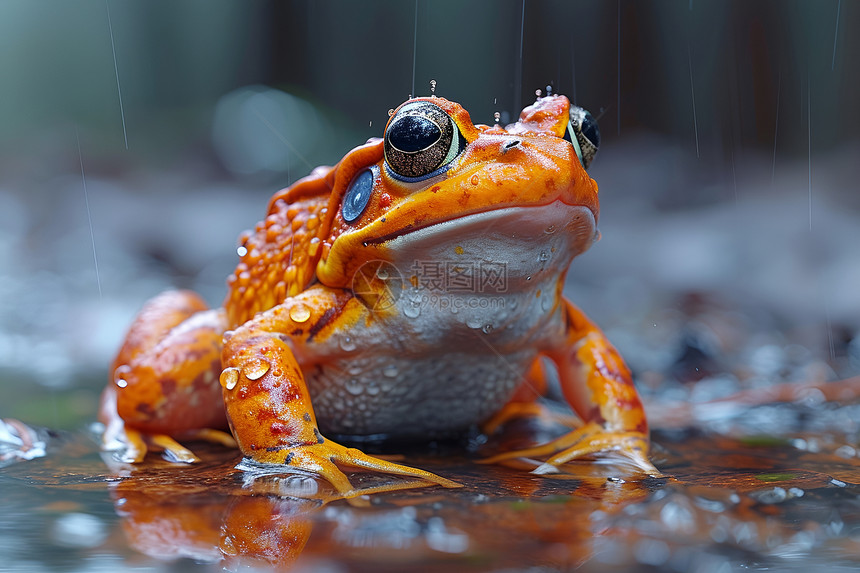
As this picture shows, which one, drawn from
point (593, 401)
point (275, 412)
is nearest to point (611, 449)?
point (593, 401)

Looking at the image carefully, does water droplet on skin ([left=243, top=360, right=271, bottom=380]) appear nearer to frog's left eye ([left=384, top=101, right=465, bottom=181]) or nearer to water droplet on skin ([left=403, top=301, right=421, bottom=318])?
water droplet on skin ([left=403, top=301, right=421, bottom=318])

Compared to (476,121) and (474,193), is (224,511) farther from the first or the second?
(476,121)

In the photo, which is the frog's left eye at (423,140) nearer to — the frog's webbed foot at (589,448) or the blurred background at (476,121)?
the blurred background at (476,121)

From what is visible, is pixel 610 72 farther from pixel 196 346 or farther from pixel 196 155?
pixel 196 155

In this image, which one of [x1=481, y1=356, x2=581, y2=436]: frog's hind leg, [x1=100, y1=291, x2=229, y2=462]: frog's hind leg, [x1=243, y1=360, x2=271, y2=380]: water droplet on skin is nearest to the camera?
[x1=243, y1=360, x2=271, y2=380]: water droplet on skin

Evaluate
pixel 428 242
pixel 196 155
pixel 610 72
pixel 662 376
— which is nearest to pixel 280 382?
pixel 428 242
